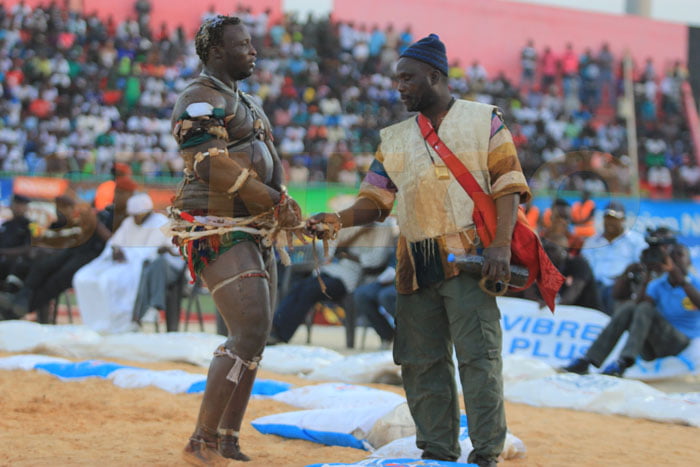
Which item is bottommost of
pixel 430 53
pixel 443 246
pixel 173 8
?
pixel 443 246

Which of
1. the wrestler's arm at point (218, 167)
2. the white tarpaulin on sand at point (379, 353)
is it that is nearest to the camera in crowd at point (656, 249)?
the white tarpaulin on sand at point (379, 353)

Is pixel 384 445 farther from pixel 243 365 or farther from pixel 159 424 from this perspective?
pixel 159 424

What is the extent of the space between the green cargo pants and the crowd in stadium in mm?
12438

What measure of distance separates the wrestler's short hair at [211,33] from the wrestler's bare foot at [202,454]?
1704 mm

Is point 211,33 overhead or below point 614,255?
overhead

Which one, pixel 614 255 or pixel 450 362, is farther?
pixel 614 255

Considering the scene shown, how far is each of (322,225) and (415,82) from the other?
0.76m

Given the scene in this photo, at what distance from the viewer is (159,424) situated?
17.1 feet

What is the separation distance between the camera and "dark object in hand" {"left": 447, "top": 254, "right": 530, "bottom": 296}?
3.93 meters

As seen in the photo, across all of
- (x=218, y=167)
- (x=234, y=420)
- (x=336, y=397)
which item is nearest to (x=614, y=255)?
(x=336, y=397)

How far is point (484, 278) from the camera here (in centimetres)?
391

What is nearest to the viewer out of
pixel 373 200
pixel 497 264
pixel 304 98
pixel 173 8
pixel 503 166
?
pixel 497 264

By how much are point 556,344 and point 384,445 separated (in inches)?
159

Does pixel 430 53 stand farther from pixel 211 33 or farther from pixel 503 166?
pixel 211 33
